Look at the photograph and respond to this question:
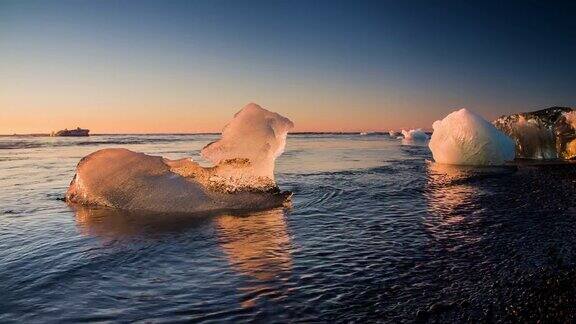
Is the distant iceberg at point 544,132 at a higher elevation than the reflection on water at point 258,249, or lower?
higher

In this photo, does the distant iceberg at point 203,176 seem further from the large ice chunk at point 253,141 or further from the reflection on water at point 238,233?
the reflection on water at point 238,233

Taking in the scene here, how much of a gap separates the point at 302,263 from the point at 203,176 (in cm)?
533

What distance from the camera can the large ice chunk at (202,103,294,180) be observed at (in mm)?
10016

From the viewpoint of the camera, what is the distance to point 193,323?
A: 139 inches

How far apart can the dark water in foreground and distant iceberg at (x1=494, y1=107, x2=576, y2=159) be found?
47.0ft

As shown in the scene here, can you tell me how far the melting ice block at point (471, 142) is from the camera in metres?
19.0

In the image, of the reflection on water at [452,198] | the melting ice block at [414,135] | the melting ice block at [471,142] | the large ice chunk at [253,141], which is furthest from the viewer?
the melting ice block at [414,135]

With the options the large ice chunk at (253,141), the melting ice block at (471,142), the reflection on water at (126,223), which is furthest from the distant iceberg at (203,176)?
the melting ice block at (471,142)

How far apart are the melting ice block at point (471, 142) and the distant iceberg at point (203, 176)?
11890 mm

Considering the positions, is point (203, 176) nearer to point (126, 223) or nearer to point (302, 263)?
point (126, 223)

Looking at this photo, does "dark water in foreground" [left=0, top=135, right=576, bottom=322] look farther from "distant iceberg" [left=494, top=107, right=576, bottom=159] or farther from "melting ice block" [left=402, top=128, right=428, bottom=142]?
"melting ice block" [left=402, top=128, right=428, bottom=142]

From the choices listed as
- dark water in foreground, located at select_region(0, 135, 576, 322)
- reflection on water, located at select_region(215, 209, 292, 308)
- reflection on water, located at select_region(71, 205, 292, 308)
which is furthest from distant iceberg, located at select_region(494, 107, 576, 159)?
reflection on water, located at select_region(215, 209, 292, 308)

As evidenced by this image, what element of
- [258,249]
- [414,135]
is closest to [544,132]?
[258,249]

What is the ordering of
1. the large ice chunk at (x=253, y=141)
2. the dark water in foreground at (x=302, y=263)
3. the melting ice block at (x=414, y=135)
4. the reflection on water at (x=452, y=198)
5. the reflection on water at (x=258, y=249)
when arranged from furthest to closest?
the melting ice block at (x=414, y=135), the large ice chunk at (x=253, y=141), the reflection on water at (x=452, y=198), the reflection on water at (x=258, y=249), the dark water in foreground at (x=302, y=263)
